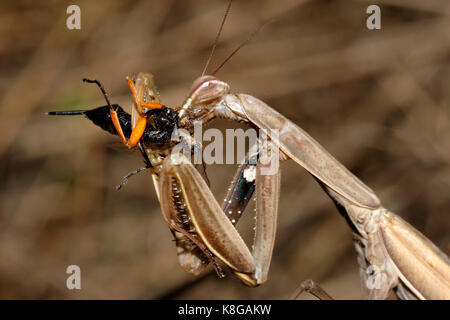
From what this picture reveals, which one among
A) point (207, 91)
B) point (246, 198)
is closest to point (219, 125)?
point (246, 198)

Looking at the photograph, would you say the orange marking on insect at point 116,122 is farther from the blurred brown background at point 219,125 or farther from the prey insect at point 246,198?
the blurred brown background at point 219,125

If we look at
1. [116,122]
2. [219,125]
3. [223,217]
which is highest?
[219,125]

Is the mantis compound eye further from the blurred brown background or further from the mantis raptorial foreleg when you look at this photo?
the blurred brown background

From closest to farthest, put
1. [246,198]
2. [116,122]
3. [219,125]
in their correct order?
[116,122], [246,198], [219,125]

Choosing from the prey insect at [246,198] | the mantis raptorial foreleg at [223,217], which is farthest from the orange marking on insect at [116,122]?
the mantis raptorial foreleg at [223,217]

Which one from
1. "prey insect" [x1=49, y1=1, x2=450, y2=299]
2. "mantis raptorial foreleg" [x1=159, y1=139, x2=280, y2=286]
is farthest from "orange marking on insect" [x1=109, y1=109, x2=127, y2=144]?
"mantis raptorial foreleg" [x1=159, y1=139, x2=280, y2=286]

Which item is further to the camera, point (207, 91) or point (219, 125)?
point (219, 125)

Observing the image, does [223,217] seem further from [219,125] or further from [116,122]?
[219,125]
